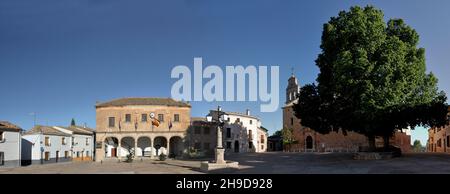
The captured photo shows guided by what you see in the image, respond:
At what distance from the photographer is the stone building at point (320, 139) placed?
5125 centimetres

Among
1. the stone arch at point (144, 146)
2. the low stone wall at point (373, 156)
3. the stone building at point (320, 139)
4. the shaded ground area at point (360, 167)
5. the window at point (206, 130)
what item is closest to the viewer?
the shaded ground area at point (360, 167)

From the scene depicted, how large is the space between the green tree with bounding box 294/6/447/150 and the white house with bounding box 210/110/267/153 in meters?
26.9

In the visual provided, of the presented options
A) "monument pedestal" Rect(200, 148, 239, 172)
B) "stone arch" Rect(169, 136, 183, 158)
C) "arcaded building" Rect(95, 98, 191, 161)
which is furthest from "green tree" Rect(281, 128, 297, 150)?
"monument pedestal" Rect(200, 148, 239, 172)

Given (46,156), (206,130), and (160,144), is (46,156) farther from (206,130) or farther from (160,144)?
(206,130)

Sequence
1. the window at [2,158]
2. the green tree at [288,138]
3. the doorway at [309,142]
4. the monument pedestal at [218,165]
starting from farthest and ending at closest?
the green tree at [288,138] < the doorway at [309,142] < the window at [2,158] < the monument pedestal at [218,165]

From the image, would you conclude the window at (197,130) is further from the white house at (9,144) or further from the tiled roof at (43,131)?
the white house at (9,144)

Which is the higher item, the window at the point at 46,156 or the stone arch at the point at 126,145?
the stone arch at the point at 126,145

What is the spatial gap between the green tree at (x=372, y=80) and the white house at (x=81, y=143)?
114ft

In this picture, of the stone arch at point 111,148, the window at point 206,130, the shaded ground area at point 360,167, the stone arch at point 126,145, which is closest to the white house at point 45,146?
the stone arch at point 111,148

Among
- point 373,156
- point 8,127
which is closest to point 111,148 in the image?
point 8,127

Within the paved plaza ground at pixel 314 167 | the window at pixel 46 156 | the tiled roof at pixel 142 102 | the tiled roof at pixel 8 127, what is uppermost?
the tiled roof at pixel 142 102

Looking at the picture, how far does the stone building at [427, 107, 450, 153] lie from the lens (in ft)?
127
